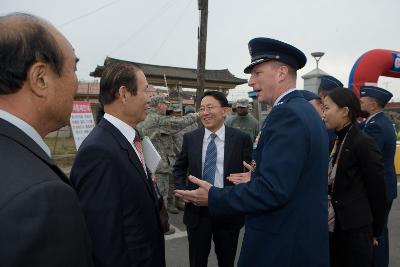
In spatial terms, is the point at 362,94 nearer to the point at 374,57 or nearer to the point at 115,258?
the point at 115,258

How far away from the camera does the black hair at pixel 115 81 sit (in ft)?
5.95

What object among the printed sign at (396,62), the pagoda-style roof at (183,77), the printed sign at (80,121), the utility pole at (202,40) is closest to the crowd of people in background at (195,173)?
the printed sign at (80,121)

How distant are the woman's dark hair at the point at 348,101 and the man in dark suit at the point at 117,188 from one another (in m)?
1.73

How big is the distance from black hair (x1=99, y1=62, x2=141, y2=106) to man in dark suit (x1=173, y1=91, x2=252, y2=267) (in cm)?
125

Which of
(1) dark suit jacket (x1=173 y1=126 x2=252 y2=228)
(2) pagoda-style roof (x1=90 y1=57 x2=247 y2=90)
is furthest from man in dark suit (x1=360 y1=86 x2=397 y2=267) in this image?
(2) pagoda-style roof (x1=90 y1=57 x2=247 y2=90)

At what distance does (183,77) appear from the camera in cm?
2611

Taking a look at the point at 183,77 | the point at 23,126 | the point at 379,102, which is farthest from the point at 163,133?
the point at 183,77

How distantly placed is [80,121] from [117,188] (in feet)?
18.6

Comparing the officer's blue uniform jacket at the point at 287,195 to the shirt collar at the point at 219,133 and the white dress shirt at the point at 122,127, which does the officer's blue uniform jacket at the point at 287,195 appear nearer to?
the white dress shirt at the point at 122,127

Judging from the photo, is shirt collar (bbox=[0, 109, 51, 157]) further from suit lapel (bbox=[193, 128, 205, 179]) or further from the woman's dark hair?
the woman's dark hair

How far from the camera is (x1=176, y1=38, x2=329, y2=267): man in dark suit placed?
162 cm

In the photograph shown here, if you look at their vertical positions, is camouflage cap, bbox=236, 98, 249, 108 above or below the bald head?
below

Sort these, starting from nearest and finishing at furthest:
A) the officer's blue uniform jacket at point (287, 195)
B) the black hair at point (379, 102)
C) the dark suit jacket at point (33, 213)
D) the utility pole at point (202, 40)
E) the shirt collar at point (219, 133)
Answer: the dark suit jacket at point (33, 213)
the officer's blue uniform jacket at point (287, 195)
the shirt collar at point (219, 133)
the black hair at point (379, 102)
the utility pole at point (202, 40)

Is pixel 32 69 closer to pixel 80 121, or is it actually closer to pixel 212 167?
pixel 212 167
